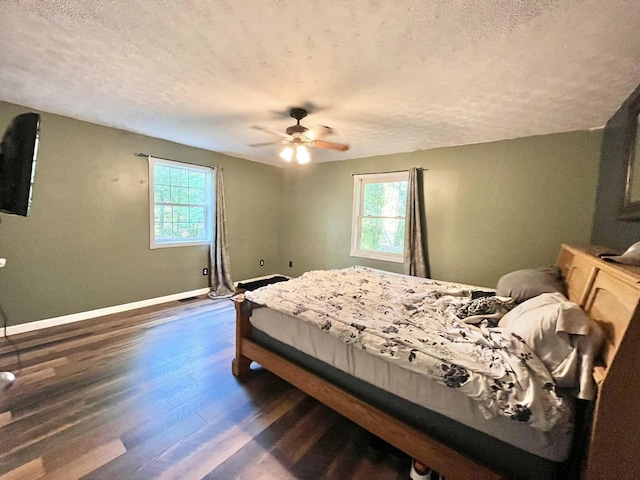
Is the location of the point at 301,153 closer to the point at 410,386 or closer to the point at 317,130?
the point at 317,130

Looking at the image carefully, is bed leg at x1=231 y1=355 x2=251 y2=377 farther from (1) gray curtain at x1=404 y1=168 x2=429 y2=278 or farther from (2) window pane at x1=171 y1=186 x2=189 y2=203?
(2) window pane at x1=171 y1=186 x2=189 y2=203

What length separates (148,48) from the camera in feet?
5.53

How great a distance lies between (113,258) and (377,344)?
3.64 m

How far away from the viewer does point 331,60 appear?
173 centimetres

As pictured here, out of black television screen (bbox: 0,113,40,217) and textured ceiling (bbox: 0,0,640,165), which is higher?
textured ceiling (bbox: 0,0,640,165)

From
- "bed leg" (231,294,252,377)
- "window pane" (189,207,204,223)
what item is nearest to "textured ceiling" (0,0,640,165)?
"window pane" (189,207,204,223)

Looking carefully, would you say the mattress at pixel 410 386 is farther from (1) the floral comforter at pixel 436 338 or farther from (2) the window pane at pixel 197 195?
(2) the window pane at pixel 197 195

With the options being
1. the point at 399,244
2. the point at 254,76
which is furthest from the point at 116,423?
the point at 399,244

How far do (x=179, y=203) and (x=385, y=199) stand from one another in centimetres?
328

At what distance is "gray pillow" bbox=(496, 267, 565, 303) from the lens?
6.11 ft

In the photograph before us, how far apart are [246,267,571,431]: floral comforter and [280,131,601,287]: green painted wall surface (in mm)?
1243

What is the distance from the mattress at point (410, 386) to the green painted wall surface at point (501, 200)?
2692mm

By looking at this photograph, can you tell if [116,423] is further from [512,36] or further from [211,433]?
[512,36]

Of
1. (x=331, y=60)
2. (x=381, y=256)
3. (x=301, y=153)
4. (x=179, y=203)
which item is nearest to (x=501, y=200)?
(x=381, y=256)
